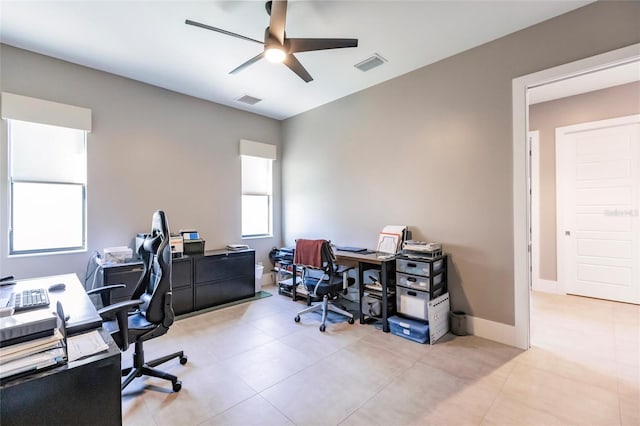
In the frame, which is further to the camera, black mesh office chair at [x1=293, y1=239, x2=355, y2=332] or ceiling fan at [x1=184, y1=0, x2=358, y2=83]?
black mesh office chair at [x1=293, y1=239, x2=355, y2=332]

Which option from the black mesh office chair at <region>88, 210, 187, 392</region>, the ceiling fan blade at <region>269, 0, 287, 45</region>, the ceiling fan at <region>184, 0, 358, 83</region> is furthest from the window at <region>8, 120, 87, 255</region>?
the ceiling fan blade at <region>269, 0, 287, 45</region>

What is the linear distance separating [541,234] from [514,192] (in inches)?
94.8

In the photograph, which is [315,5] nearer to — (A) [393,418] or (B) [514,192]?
(B) [514,192]

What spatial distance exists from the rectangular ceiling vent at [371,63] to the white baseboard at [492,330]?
3029 millimetres

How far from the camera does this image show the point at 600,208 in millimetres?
3996

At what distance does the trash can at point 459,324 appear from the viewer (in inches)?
118

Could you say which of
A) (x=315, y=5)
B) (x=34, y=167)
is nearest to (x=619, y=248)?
(x=315, y=5)

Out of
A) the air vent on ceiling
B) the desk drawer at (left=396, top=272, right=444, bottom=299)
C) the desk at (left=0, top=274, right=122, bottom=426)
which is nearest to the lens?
the desk at (left=0, top=274, right=122, bottom=426)

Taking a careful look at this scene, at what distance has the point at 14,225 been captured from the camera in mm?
2977

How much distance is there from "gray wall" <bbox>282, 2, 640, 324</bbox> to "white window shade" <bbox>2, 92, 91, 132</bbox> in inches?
126

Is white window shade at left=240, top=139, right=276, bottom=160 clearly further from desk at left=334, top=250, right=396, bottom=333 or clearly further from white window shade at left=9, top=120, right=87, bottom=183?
desk at left=334, top=250, right=396, bottom=333

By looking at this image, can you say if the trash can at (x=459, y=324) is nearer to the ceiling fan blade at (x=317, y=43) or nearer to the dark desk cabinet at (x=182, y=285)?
the ceiling fan blade at (x=317, y=43)

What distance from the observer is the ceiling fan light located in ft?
7.35

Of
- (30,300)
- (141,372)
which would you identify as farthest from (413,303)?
(30,300)
